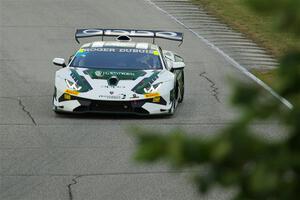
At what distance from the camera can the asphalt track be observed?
11.5m

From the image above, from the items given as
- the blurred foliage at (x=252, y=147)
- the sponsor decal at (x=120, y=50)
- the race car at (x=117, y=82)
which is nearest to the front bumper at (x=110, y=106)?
the race car at (x=117, y=82)

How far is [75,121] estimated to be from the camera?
54.4ft

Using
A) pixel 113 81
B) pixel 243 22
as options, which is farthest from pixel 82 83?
pixel 243 22

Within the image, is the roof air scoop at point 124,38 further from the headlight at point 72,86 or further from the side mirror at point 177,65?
the headlight at point 72,86

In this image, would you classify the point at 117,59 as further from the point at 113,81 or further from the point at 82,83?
the point at 82,83

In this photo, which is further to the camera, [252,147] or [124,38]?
[124,38]

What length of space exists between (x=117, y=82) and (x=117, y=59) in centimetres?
87

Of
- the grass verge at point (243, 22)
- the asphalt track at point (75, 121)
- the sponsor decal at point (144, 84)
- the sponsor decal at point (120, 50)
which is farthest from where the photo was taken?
the grass verge at point (243, 22)

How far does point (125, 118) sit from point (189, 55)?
7709 millimetres

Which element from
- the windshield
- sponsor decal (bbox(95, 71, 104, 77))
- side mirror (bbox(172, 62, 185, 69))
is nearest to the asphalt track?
sponsor decal (bbox(95, 71, 104, 77))

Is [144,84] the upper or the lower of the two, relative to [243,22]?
upper

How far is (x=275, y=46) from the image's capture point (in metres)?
25.6

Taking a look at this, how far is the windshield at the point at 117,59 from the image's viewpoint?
17.3 metres

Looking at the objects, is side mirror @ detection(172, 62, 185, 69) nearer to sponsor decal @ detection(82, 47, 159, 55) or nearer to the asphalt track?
sponsor decal @ detection(82, 47, 159, 55)
